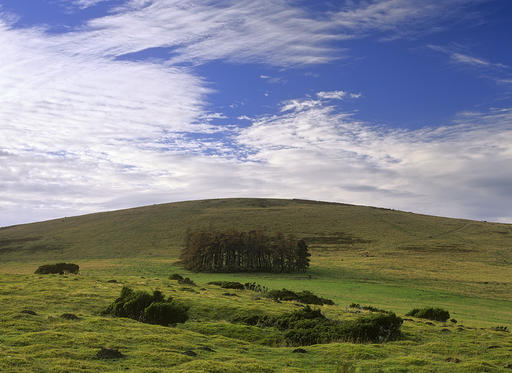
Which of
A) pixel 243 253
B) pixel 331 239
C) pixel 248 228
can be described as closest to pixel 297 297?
pixel 243 253

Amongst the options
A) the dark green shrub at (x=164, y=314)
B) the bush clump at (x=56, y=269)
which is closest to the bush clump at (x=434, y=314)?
the dark green shrub at (x=164, y=314)

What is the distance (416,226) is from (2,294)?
419 ft

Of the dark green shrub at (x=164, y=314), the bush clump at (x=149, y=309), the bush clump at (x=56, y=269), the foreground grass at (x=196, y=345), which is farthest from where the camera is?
the bush clump at (x=56, y=269)

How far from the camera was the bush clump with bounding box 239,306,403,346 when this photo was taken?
2148 centimetres

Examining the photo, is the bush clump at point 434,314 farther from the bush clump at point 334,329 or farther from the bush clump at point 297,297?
the bush clump at point 334,329

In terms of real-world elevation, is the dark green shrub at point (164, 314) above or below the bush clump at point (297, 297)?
above

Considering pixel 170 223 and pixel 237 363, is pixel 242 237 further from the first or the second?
pixel 237 363

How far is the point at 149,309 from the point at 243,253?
209 feet

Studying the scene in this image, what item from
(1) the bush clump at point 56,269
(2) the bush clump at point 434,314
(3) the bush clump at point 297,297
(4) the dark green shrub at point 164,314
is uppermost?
(4) the dark green shrub at point 164,314

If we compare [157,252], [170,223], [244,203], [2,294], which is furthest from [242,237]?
[244,203]

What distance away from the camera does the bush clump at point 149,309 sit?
23688mm

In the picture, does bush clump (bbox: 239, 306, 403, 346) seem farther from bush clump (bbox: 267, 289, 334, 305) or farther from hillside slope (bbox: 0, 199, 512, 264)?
hillside slope (bbox: 0, 199, 512, 264)

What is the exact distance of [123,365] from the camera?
47.6 ft

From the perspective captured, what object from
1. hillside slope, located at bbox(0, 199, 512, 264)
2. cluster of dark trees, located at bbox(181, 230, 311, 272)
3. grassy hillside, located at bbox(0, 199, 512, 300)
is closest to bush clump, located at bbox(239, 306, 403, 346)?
grassy hillside, located at bbox(0, 199, 512, 300)
